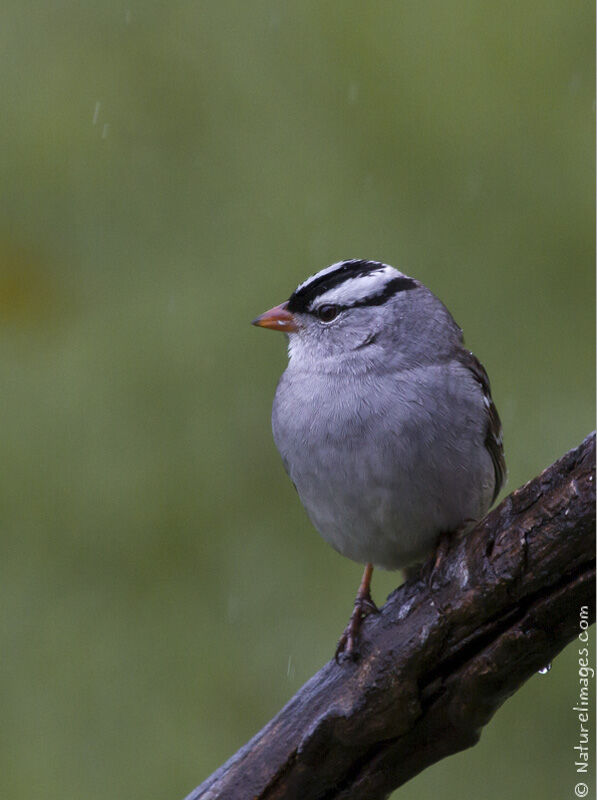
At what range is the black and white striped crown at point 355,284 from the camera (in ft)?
10.4

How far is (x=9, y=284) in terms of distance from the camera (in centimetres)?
547

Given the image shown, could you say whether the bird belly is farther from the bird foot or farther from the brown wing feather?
the bird foot

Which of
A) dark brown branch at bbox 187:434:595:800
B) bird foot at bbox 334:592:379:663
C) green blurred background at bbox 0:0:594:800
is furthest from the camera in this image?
green blurred background at bbox 0:0:594:800

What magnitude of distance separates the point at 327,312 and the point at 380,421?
1.62 ft

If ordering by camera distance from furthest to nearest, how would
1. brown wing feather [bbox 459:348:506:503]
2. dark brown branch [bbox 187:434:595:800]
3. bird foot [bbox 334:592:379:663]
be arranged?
brown wing feather [bbox 459:348:506:503] → bird foot [bbox 334:592:379:663] → dark brown branch [bbox 187:434:595:800]

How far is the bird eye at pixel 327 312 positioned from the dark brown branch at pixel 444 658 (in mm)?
792

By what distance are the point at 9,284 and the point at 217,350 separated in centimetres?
116

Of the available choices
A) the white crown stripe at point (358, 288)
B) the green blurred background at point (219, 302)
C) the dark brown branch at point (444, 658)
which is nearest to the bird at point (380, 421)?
the white crown stripe at point (358, 288)

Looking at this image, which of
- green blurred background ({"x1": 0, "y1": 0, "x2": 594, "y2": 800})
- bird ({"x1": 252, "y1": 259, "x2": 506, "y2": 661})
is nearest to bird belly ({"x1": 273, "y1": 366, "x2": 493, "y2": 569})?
bird ({"x1": 252, "y1": 259, "x2": 506, "y2": 661})

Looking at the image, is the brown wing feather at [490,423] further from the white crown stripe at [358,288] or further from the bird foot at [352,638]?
the bird foot at [352,638]

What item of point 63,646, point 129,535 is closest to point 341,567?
point 129,535

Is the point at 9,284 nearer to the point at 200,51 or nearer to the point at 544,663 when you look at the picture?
the point at 200,51

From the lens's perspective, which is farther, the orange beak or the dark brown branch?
the orange beak

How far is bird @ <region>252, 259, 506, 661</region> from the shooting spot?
281 cm
